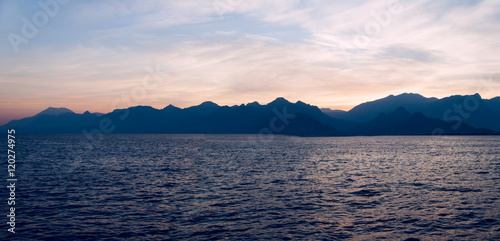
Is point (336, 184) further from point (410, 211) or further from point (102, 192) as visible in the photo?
point (102, 192)

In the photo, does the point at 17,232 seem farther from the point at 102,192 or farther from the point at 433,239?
the point at 433,239

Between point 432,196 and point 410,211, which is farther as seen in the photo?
point 432,196

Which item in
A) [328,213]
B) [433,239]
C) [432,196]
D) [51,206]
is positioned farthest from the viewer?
[432,196]

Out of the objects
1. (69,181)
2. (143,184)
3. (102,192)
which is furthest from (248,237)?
(69,181)

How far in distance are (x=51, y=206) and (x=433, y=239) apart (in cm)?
3532

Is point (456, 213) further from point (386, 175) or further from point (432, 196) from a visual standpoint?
point (386, 175)

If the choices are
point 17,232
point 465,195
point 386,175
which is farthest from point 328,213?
point 386,175

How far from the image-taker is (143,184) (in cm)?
4756

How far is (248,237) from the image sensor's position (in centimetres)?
2386

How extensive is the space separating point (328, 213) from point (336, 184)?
18121mm

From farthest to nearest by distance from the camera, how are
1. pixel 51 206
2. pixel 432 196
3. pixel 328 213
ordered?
1. pixel 432 196
2. pixel 51 206
3. pixel 328 213

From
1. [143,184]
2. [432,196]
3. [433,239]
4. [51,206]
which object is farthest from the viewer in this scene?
[143,184]

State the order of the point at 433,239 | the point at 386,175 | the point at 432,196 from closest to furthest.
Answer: the point at 433,239 → the point at 432,196 → the point at 386,175

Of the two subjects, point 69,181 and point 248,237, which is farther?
point 69,181
